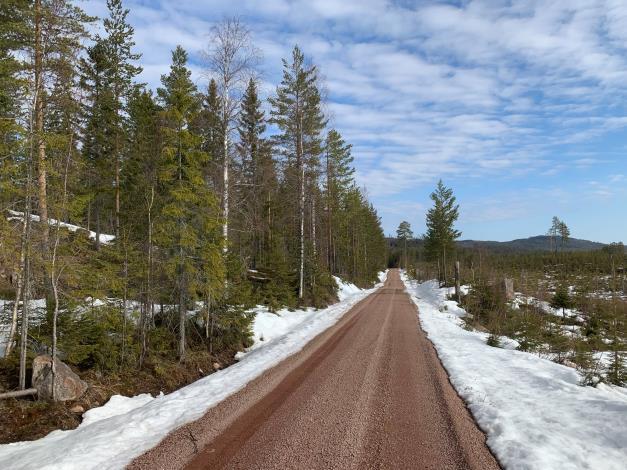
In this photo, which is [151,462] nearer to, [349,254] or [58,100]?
[58,100]

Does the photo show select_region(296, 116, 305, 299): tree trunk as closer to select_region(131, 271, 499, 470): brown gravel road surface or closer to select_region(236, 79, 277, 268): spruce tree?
select_region(236, 79, 277, 268): spruce tree

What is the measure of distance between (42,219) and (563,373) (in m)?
13.2

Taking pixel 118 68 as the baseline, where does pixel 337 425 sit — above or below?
below

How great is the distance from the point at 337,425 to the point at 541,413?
143 inches

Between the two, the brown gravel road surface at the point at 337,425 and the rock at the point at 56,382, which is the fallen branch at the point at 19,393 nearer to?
the rock at the point at 56,382

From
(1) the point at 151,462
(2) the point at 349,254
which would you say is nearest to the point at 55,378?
(1) the point at 151,462

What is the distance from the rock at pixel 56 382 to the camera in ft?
25.0

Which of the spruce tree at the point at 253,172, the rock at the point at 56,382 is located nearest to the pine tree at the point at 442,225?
the spruce tree at the point at 253,172

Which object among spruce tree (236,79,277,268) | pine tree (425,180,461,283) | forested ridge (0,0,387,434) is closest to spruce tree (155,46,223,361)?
forested ridge (0,0,387,434)

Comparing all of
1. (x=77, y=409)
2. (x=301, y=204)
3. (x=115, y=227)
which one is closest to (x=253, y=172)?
(x=301, y=204)

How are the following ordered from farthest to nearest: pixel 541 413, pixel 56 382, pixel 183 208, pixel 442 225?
pixel 442 225 < pixel 183 208 < pixel 56 382 < pixel 541 413

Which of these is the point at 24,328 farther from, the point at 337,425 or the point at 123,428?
the point at 337,425

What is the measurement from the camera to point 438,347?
12.1 m

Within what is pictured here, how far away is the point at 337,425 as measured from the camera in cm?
598
